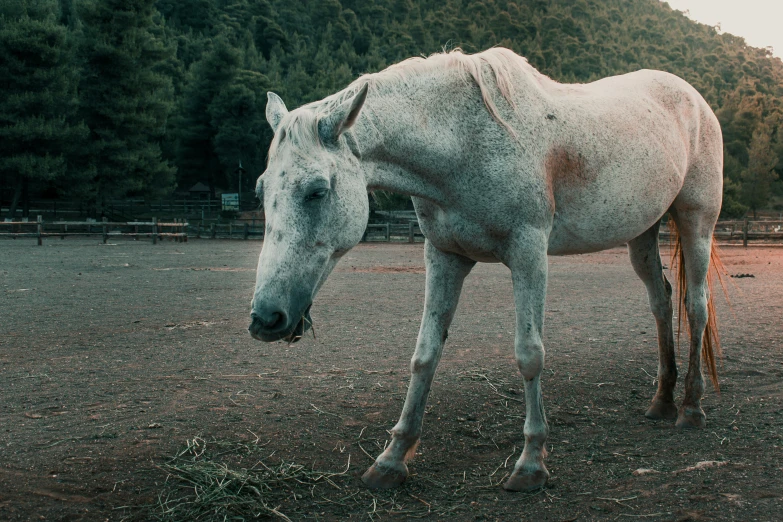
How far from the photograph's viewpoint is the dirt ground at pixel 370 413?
2797 millimetres

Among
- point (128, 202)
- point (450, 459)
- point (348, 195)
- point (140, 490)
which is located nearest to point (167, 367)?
point (140, 490)

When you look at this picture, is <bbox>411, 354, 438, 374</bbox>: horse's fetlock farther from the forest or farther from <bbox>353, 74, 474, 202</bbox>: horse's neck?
the forest

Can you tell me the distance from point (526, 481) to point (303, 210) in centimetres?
160

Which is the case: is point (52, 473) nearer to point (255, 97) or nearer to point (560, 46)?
point (255, 97)

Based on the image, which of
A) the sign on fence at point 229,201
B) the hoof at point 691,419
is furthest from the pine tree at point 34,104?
the hoof at point 691,419

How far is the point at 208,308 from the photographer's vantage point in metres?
8.93

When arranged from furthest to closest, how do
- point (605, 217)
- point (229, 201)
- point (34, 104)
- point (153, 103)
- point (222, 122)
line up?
point (222, 122) < point (229, 201) < point (153, 103) < point (34, 104) < point (605, 217)

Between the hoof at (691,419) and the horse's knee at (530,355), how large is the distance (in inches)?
57.6

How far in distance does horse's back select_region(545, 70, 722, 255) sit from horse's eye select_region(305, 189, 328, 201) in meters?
1.18

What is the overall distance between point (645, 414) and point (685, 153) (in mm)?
1653

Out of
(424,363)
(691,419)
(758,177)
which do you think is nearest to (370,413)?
(424,363)

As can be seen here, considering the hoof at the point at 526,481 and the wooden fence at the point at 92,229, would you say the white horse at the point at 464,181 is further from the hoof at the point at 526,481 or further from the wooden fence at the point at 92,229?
the wooden fence at the point at 92,229

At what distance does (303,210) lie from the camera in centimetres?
239

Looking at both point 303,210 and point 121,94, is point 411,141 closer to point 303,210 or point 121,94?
point 303,210
